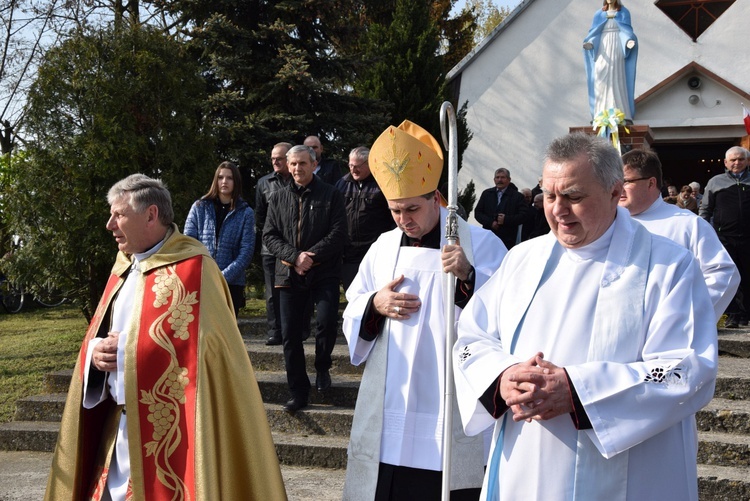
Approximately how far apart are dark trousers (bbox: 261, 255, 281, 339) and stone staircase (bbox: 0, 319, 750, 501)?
0.20 metres

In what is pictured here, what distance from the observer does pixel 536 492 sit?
2.92 metres

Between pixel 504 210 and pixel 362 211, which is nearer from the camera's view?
pixel 362 211

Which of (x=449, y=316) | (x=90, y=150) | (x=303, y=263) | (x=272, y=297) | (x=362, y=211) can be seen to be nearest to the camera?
(x=449, y=316)

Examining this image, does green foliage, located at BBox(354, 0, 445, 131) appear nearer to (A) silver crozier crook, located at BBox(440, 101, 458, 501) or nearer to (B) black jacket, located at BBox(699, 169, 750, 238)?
(B) black jacket, located at BBox(699, 169, 750, 238)

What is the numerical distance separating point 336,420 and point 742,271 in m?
5.01

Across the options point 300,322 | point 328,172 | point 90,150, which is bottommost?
point 300,322

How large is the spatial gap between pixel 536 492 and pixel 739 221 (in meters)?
7.44

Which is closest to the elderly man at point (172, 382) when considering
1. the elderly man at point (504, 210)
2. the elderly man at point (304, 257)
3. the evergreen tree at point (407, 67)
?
the elderly man at point (304, 257)

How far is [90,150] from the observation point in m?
9.75

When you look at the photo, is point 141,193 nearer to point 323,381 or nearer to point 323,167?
point 323,381

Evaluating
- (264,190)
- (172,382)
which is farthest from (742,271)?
(172,382)

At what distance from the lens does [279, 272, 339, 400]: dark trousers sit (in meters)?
6.91

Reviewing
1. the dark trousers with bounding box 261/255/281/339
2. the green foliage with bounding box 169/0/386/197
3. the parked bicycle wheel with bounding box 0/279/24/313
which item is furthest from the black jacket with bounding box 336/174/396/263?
the parked bicycle wheel with bounding box 0/279/24/313

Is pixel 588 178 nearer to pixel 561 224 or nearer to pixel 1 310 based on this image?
pixel 561 224
